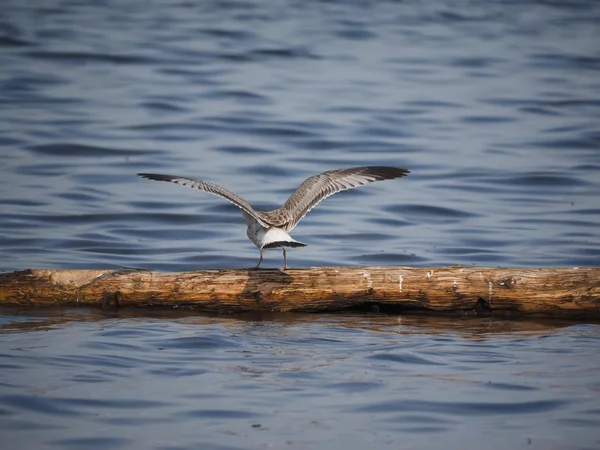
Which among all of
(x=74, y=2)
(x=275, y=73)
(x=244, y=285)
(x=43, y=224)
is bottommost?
(x=244, y=285)

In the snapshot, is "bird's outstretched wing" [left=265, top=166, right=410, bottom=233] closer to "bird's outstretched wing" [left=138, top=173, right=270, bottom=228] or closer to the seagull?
the seagull

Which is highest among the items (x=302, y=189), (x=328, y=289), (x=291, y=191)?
(x=291, y=191)

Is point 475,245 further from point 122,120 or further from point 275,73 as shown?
point 275,73

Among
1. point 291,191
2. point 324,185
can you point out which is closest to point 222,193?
point 324,185

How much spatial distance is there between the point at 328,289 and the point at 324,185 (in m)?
1.54

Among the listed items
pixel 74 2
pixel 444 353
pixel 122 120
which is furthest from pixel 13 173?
pixel 74 2

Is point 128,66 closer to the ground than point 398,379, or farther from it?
farther from it

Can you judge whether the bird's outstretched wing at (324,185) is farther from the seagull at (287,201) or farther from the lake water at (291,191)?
the lake water at (291,191)

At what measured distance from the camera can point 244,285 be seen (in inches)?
307

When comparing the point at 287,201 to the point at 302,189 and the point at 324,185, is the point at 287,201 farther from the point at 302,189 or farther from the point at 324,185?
the point at 324,185

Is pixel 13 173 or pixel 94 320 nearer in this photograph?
pixel 94 320

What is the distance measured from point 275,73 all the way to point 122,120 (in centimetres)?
558

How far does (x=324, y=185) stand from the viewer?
29.7ft

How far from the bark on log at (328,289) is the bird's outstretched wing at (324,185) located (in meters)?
0.70
